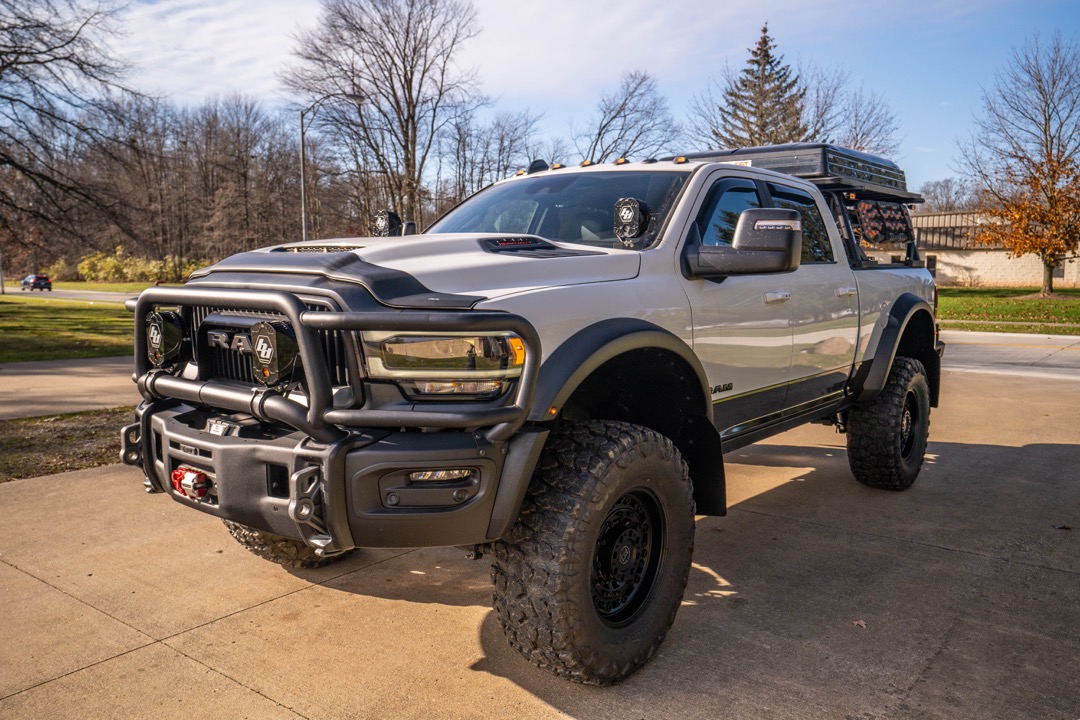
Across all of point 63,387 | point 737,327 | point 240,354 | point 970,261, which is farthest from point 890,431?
point 970,261

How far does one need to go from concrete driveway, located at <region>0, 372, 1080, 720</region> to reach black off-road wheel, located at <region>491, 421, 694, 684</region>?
0.61 feet

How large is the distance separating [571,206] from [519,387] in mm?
1716

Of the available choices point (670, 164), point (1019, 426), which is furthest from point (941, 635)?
point (1019, 426)

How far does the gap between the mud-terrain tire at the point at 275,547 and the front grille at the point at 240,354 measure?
1.01 metres

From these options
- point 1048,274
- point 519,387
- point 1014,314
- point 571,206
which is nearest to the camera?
point 519,387

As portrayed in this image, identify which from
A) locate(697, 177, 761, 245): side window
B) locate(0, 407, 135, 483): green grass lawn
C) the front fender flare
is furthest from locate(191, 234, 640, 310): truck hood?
locate(0, 407, 135, 483): green grass lawn

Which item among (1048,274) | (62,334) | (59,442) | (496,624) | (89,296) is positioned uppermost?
(1048,274)

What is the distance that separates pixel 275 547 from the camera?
158 inches

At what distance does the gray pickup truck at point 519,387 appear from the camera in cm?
267

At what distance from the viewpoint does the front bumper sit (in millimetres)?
2605

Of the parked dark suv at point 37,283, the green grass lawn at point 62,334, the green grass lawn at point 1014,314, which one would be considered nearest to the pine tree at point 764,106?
the green grass lawn at point 1014,314

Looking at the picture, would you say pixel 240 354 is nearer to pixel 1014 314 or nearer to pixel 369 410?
pixel 369 410

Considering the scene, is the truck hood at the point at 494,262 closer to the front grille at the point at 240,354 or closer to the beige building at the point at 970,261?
the front grille at the point at 240,354

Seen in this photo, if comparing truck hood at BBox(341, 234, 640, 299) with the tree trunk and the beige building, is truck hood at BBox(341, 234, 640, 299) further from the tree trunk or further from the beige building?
the beige building
